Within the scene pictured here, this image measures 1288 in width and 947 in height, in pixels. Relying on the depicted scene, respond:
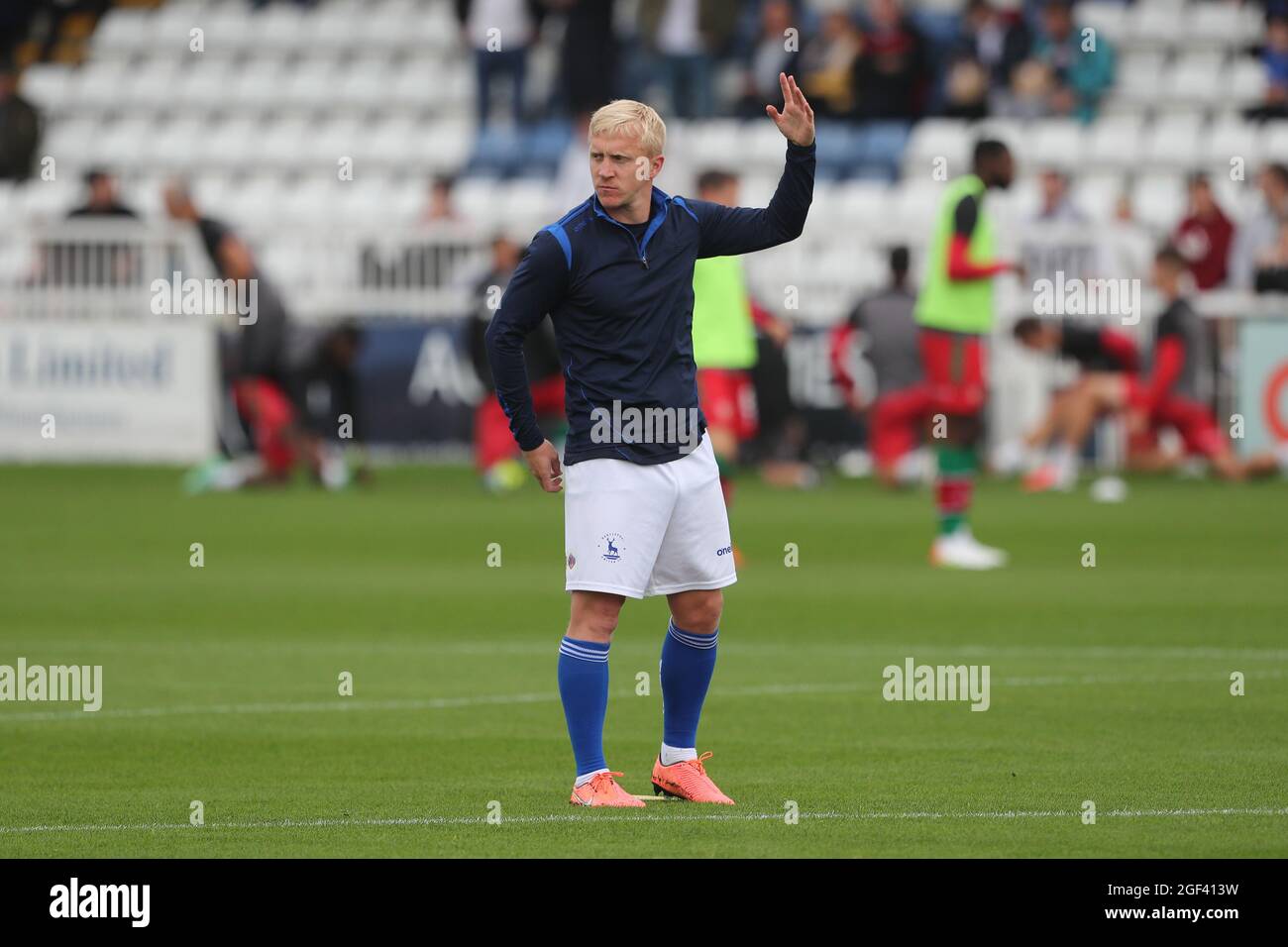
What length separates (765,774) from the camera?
8.70m

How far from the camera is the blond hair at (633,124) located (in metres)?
7.62

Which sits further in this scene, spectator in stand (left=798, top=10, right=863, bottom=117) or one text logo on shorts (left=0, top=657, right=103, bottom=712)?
spectator in stand (left=798, top=10, right=863, bottom=117)

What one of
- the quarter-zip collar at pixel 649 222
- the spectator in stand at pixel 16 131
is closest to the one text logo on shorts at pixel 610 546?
the quarter-zip collar at pixel 649 222

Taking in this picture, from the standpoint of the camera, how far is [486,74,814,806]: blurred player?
780 cm

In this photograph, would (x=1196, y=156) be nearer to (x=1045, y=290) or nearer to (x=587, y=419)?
(x=1045, y=290)

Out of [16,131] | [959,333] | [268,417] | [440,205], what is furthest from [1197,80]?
[959,333]

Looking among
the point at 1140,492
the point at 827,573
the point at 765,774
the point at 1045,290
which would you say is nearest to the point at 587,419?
the point at 765,774

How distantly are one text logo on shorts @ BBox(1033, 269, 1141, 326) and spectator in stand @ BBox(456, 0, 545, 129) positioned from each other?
867cm

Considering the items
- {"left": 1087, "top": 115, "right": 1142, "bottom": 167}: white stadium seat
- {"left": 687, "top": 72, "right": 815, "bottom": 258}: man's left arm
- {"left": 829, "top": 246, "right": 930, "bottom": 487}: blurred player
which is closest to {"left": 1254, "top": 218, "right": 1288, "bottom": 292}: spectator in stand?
{"left": 829, "top": 246, "right": 930, "bottom": 487}: blurred player

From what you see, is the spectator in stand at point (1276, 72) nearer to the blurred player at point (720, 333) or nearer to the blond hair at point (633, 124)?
the blurred player at point (720, 333)

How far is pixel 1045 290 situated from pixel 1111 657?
13.2 metres

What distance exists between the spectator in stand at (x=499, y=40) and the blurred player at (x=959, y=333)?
49.9 feet

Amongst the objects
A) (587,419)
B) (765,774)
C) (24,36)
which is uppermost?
(24,36)

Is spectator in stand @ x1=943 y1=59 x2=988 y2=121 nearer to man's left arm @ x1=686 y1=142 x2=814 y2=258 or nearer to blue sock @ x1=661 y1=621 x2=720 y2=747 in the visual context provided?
man's left arm @ x1=686 y1=142 x2=814 y2=258
